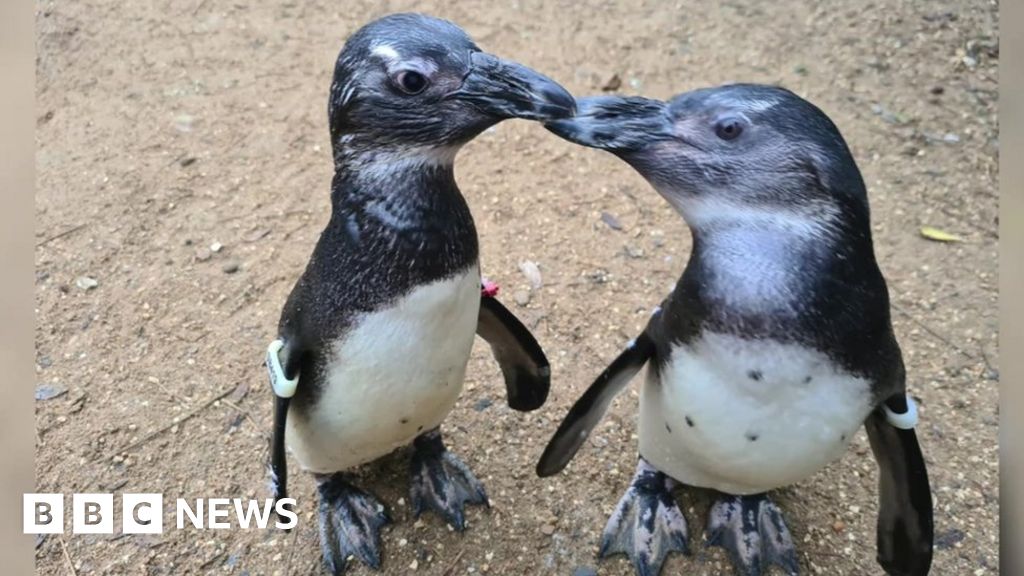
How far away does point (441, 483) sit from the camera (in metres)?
1.76

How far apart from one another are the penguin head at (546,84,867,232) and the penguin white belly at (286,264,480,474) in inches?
12.8

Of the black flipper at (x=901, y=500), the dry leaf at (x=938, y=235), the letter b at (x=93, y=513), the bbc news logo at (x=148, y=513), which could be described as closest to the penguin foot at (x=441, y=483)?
the bbc news logo at (x=148, y=513)

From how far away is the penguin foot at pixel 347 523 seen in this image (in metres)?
1.70

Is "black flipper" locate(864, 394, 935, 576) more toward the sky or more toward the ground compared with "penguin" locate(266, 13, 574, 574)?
more toward the ground

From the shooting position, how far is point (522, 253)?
2432 mm

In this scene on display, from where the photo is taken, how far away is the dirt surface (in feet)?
5.84

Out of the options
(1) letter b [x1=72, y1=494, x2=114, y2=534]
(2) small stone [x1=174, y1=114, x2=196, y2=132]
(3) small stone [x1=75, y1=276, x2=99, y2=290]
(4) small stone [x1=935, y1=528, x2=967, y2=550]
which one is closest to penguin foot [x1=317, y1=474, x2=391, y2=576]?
(1) letter b [x1=72, y1=494, x2=114, y2=534]

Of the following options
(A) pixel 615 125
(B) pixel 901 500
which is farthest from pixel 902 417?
(A) pixel 615 125

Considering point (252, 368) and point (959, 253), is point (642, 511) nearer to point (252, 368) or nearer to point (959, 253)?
point (252, 368)

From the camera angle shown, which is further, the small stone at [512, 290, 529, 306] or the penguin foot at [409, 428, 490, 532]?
the small stone at [512, 290, 529, 306]

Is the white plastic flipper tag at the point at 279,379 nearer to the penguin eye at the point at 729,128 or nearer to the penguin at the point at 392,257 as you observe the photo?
the penguin at the point at 392,257

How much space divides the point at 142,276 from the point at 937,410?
1.99 m

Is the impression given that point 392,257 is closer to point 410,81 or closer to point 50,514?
point 410,81

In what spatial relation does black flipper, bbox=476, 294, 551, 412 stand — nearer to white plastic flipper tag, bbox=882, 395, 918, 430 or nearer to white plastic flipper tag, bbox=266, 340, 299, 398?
white plastic flipper tag, bbox=266, 340, 299, 398
